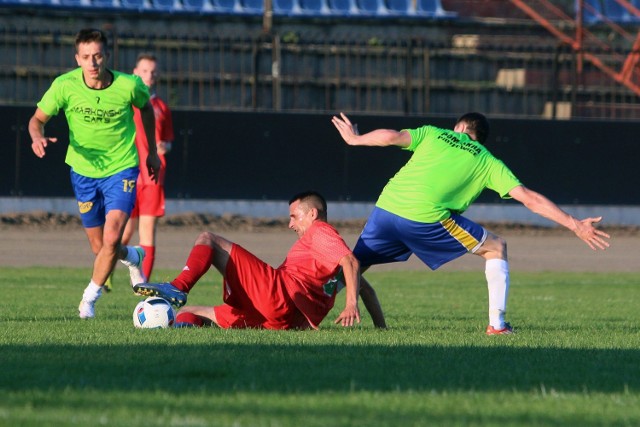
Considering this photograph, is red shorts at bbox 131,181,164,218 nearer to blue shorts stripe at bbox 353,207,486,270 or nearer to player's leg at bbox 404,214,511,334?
blue shorts stripe at bbox 353,207,486,270

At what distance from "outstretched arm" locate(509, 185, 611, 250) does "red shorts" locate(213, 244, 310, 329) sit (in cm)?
178

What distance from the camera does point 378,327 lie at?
381 inches

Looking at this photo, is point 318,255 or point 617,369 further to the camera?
point 318,255

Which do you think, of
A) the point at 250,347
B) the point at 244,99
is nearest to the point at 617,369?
the point at 250,347

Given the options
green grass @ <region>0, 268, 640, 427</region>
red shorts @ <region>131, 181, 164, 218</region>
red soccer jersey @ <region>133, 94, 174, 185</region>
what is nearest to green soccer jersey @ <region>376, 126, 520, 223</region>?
green grass @ <region>0, 268, 640, 427</region>

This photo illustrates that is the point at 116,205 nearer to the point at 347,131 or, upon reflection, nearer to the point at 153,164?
the point at 153,164

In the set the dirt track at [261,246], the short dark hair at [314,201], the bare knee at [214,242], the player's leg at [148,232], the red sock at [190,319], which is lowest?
the dirt track at [261,246]

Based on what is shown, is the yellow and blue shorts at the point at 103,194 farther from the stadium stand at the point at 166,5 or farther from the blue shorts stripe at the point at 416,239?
the stadium stand at the point at 166,5

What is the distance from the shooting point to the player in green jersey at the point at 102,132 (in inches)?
416

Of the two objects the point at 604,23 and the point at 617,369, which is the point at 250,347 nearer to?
the point at 617,369

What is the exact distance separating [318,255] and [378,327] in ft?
3.22

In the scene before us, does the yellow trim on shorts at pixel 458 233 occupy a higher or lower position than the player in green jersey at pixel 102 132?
lower

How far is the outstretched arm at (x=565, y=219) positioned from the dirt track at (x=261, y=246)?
886cm

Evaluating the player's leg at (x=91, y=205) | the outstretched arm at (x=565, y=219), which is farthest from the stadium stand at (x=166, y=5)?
the outstretched arm at (x=565, y=219)
